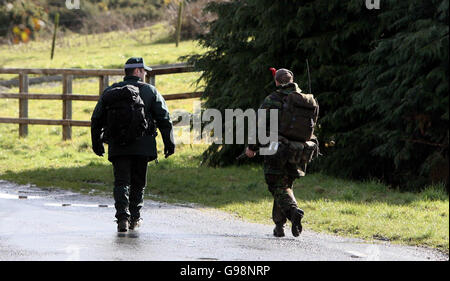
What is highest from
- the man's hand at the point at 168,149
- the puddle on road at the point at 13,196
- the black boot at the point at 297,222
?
the man's hand at the point at 168,149

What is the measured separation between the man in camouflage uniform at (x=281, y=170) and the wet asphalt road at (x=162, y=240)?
0.23 meters

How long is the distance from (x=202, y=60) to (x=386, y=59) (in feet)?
14.7

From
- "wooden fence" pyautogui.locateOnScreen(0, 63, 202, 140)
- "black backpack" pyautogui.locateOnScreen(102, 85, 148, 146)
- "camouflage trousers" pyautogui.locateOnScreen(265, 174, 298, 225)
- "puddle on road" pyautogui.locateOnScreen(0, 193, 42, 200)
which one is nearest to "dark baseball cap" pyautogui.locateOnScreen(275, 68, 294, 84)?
"camouflage trousers" pyautogui.locateOnScreen(265, 174, 298, 225)

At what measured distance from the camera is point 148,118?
31.2 ft

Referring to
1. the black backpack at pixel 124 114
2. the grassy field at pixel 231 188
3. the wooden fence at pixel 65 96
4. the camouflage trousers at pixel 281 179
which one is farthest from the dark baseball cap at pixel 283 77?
the wooden fence at pixel 65 96

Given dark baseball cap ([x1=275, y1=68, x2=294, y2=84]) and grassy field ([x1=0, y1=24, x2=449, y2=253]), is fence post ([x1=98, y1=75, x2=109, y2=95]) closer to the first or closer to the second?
grassy field ([x1=0, y1=24, x2=449, y2=253])

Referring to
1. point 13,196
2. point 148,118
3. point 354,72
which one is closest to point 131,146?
point 148,118

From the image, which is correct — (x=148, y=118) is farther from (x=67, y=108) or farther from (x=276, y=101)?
(x=67, y=108)

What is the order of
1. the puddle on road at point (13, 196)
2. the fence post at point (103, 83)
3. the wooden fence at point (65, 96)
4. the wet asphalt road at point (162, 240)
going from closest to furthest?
the wet asphalt road at point (162, 240) → the puddle on road at point (13, 196) → the wooden fence at point (65, 96) → the fence post at point (103, 83)

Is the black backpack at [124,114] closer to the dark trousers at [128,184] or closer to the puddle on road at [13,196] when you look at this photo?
the dark trousers at [128,184]

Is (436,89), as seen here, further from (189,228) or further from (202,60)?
(202,60)

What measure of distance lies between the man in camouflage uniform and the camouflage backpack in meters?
0.07

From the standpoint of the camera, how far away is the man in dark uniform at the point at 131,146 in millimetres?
9383

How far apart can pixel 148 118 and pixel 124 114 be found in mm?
396
